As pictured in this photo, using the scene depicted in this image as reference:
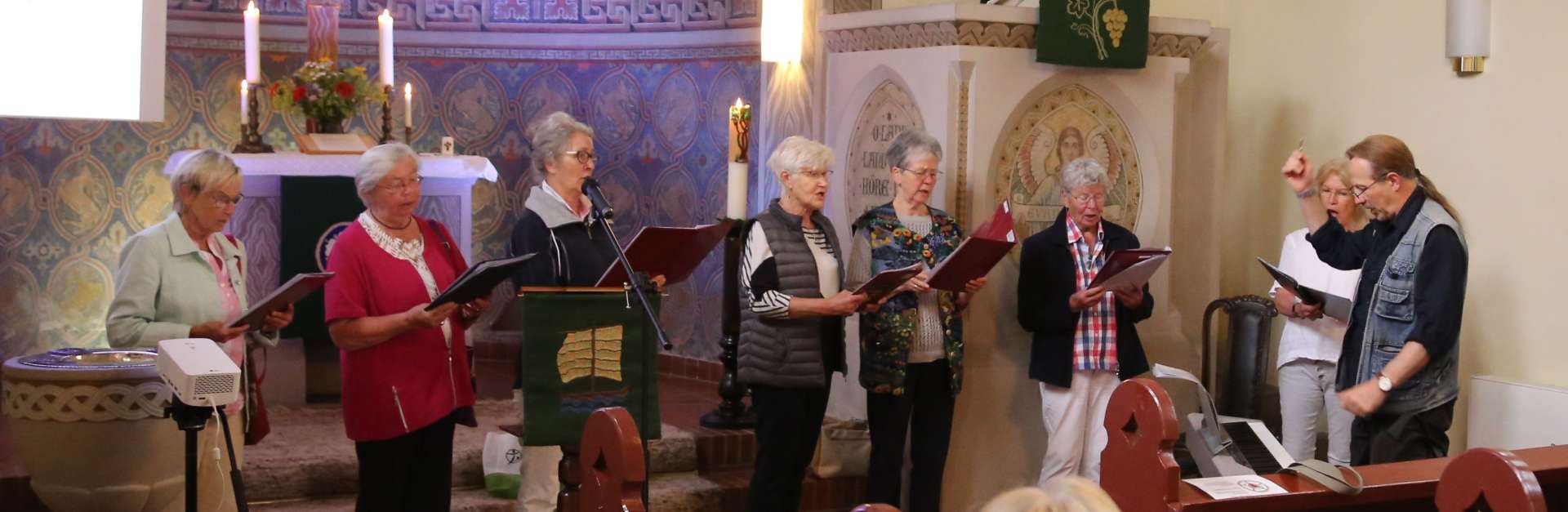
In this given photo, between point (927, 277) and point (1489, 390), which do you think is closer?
point (927, 277)

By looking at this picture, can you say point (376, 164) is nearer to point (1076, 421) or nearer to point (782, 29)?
point (782, 29)

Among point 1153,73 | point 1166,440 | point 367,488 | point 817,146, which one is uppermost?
point 1153,73

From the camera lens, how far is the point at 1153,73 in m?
5.45

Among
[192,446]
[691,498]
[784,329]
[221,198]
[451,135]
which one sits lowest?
[691,498]

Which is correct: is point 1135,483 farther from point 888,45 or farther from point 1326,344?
point 888,45

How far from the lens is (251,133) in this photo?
5988 mm

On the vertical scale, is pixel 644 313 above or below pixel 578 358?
above

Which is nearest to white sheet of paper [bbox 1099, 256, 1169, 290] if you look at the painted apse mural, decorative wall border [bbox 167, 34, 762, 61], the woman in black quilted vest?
the woman in black quilted vest

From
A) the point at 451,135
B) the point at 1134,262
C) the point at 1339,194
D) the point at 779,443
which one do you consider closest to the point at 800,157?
the point at 779,443

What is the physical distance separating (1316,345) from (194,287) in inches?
133

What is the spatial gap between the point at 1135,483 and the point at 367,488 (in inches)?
74.7

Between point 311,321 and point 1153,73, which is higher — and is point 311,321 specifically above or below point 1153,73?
below

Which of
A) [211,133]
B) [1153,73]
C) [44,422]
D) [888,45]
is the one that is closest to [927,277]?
[888,45]

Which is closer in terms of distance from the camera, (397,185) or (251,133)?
(397,185)
